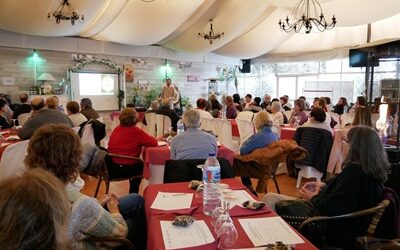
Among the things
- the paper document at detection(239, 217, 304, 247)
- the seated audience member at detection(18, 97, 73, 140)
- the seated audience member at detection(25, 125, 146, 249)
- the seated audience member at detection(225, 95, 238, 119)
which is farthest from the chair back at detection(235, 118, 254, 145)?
the paper document at detection(239, 217, 304, 247)

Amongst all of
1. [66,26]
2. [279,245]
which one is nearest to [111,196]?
[279,245]

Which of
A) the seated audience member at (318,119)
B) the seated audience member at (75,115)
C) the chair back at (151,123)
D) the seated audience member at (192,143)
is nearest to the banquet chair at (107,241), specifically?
the seated audience member at (192,143)

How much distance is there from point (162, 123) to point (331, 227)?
4.69 meters

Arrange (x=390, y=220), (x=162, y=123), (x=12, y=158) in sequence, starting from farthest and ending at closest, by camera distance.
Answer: (x=162, y=123), (x=12, y=158), (x=390, y=220)

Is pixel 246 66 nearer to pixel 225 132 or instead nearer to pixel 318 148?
pixel 225 132

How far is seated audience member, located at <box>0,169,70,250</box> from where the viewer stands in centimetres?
97

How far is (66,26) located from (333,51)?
880 cm

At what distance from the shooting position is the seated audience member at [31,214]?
97 centimetres

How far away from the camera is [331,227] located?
2.14m

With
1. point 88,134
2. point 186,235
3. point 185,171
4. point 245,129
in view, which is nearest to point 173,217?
point 186,235

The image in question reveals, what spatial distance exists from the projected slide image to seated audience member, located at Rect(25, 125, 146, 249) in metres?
9.14

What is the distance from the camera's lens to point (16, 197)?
101cm

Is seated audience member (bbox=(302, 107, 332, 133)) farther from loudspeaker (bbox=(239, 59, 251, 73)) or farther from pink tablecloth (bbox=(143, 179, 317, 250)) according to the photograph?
loudspeaker (bbox=(239, 59, 251, 73))

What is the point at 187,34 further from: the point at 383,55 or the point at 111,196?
the point at 111,196
